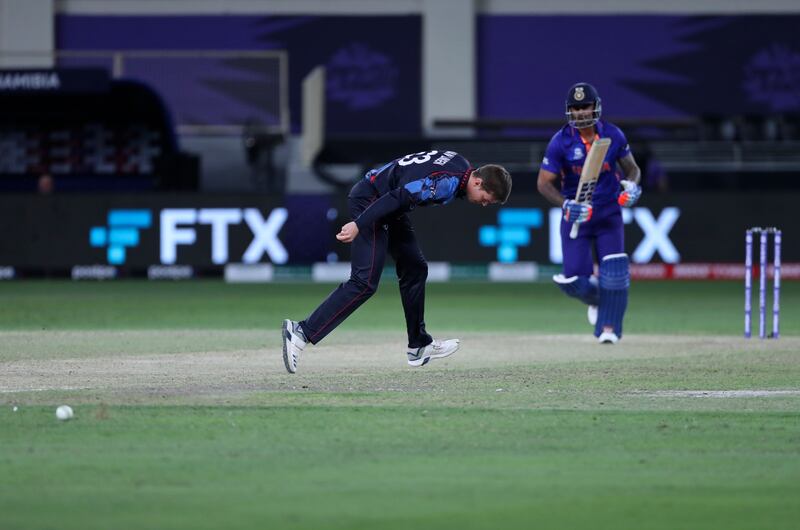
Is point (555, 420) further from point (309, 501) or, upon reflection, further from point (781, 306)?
point (781, 306)

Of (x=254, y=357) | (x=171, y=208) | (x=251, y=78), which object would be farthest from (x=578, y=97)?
(x=251, y=78)

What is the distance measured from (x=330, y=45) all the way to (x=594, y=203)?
20.9 m

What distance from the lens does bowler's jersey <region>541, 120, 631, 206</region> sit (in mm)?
12539

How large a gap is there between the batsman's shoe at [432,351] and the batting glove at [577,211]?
2.18m

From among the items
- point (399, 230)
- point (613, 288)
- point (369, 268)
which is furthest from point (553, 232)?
point (369, 268)

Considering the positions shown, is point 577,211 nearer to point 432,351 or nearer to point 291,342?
point 432,351

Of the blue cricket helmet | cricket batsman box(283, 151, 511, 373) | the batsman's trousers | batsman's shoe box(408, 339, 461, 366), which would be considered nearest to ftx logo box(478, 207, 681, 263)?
the blue cricket helmet

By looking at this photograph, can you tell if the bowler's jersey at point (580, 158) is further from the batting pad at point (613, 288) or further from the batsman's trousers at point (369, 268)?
the batsman's trousers at point (369, 268)

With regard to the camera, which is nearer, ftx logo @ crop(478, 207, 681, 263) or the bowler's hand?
the bowler's hand

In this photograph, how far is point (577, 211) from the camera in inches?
489

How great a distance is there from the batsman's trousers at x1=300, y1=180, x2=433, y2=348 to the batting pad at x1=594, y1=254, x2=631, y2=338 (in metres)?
2.86

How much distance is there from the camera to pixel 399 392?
364 inches

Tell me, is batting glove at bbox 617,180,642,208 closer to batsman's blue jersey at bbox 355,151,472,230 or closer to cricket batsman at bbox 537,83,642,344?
cricket batsman at bbox 537,83,642,344

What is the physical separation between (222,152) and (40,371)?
62.2ft
